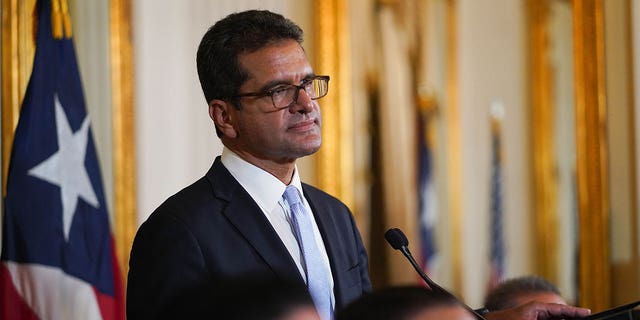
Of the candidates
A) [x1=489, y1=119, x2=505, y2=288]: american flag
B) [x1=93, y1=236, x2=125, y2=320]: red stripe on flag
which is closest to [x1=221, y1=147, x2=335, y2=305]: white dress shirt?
[x1=93, y1=236, x2=125, y2=320]: red stripe on flag

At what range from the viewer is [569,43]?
6.85 metres

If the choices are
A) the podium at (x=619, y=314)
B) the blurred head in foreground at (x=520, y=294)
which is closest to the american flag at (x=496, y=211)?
the blurred head in foreground at (x=520, y=294)

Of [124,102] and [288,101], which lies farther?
[124,102]

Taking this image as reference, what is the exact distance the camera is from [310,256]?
275 centimetres

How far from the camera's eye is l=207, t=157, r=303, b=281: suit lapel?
268 cm

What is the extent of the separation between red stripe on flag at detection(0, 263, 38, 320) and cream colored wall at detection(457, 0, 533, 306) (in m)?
3.20

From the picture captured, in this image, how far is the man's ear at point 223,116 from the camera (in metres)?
2.85

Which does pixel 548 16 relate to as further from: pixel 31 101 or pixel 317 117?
pixel 317 117

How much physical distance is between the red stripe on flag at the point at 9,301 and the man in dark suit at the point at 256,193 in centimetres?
148

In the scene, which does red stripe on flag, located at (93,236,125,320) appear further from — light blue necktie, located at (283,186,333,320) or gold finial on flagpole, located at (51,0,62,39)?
light blue necktie, located at (283,186,333,320)

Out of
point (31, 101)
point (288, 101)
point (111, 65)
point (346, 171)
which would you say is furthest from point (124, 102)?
point (288, 101)

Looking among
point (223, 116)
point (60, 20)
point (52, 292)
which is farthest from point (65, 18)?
point (223, 116)

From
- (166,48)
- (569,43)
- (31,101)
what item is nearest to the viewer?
(31,101)

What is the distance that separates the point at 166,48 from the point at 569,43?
288 centimetres
